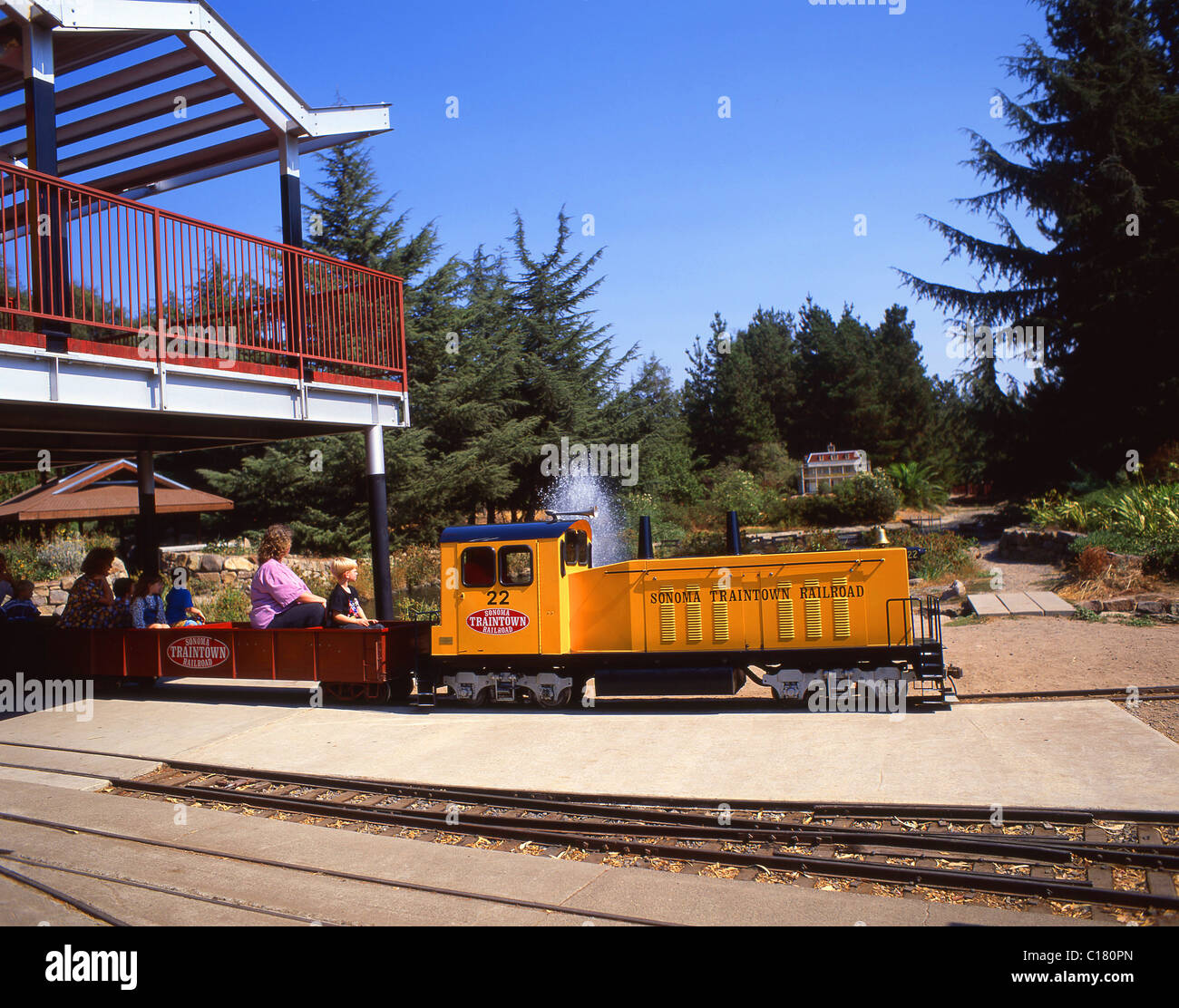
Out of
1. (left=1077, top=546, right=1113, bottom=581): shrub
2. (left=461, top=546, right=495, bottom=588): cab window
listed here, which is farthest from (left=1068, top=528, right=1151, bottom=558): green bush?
(left=461, top=546, right=495, bottom=588): cab window

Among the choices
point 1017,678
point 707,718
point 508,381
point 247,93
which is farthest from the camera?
point 508,381

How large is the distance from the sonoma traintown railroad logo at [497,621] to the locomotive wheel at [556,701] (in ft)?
3.27

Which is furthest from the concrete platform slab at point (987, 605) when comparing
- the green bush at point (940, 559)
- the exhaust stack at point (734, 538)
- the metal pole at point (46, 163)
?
A: the metal pole at point (46, 163)

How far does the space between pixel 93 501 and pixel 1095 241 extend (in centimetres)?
2768

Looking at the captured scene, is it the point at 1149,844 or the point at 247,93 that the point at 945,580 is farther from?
the point at 247,93

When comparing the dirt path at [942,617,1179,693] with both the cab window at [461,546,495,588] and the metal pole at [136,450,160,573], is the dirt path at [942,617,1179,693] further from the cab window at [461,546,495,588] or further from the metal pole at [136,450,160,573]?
the metal pole at [136,450,160,573]

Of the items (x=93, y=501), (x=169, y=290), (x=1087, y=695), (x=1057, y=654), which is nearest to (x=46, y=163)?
(x=169, y=290)

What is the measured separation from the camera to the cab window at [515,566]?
11.2m

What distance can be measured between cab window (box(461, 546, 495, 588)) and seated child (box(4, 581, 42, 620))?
767 centimetres

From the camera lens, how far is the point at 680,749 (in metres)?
9.20

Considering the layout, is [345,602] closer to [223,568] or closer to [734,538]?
[734,538]
